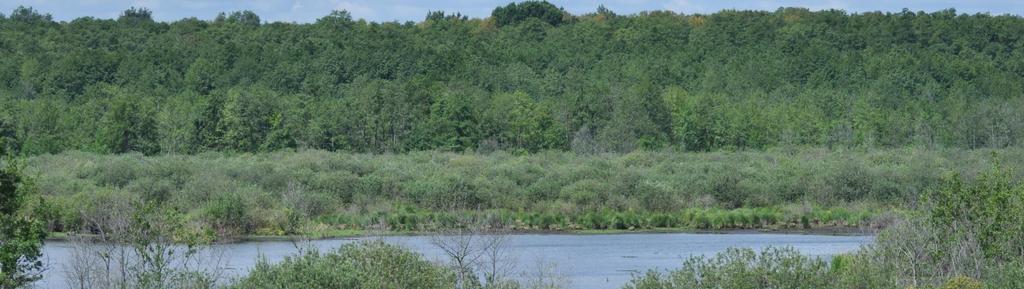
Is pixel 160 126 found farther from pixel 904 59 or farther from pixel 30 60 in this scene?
pixel 904 59

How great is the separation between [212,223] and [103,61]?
279 ft

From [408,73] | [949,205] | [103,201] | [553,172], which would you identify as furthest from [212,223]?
[408,73]

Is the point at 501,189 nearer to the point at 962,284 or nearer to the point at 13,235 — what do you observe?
the point at 962,284

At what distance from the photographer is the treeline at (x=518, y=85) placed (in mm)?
125062

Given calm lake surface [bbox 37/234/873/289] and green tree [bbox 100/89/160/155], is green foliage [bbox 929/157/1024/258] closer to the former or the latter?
calm lake surface [bbox 37/234/873/289]

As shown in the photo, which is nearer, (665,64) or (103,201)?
(103,201)

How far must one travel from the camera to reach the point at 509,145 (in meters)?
129

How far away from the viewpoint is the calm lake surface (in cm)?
6022

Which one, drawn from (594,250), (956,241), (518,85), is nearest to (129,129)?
(518,85)

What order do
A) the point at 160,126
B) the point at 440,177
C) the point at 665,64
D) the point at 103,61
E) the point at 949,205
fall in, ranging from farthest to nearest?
the point at 665,64 < the point at 103,61 < the point at 160,126 < the point at 440,177 < the point at 949,205

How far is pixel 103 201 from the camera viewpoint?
3177 inches

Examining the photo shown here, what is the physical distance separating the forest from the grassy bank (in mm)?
230

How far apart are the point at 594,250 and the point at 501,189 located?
25576 mm

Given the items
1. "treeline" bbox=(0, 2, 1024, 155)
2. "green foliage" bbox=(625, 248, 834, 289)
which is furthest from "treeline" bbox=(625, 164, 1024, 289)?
"treeline" bbox=(0, 2, 1024, 155)
